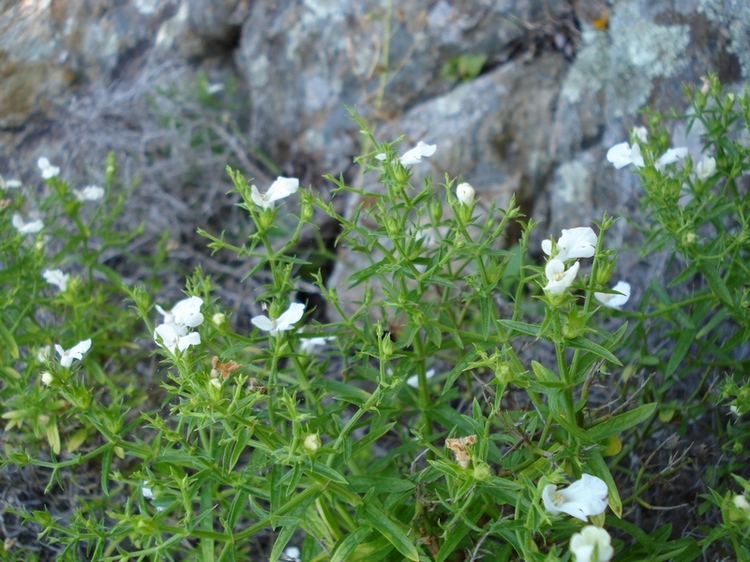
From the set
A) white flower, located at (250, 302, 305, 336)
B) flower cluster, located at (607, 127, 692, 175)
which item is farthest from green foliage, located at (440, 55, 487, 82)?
white flower, located at (250, 302, 305, 336)

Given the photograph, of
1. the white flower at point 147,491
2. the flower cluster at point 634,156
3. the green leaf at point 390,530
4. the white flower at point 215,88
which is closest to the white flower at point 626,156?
the flower cluster at point 634,156

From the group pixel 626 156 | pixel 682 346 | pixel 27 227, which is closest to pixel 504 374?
pixel 682 346

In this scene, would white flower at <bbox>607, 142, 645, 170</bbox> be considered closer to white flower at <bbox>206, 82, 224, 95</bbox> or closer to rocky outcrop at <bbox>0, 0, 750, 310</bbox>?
rocky outcrop at <bbox>0, 0, 750, 310</bbox>

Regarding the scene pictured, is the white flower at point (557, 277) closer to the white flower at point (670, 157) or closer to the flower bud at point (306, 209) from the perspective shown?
the flower bud at point (306, 209)

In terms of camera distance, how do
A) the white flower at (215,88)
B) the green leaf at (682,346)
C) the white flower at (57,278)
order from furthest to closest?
1. the white flower at (215,88)
2. the white flower at (57,278)
3. the green leaf at (682,346)

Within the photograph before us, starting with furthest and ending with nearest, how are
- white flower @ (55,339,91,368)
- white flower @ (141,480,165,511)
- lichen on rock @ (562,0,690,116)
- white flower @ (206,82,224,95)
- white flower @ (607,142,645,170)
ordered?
white flower @ (206,82,224,95), lichen on rock @ (562,0,690,116), white flower @ (607,142,645,170), white flower @ (55,339,91,368), white flower @ (141,480,165,511)
